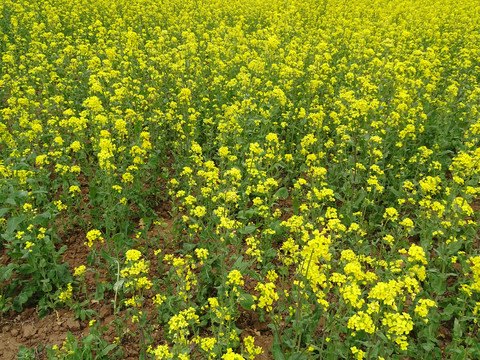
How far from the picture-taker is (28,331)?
12.2ft

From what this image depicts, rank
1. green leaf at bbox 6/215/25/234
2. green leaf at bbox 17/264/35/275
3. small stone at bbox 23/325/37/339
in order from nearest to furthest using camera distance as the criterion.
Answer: small stone at bbox 23/325/37/339, green leaf at bbox 6/215/25/234, green leaf at bbox 17/264/35/275

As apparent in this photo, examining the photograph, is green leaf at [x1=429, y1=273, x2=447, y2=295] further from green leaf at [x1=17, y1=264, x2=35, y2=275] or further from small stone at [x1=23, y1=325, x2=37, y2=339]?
green leaf at [x1=17, y1=264, x2=35, y2=275]

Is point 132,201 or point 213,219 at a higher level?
point 213,219

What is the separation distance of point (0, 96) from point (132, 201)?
4.33 m

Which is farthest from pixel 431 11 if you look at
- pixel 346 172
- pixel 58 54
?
pixel 58 54

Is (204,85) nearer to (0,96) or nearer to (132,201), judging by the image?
(132,201)

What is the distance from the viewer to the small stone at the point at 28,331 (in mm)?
3680

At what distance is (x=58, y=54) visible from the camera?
364 inches

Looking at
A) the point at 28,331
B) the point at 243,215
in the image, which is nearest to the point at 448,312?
the point at 243,215

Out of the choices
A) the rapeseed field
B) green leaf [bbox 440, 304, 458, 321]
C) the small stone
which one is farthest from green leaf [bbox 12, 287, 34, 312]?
green leaf [bbox 440, 304, 458, 321]

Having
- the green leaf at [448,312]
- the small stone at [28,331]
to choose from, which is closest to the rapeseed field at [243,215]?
the green leaf at [448,312]

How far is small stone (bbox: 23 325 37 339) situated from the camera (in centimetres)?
368

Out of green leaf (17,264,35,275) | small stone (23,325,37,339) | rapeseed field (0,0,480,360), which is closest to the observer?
rapeseed field (0,0,480,360)

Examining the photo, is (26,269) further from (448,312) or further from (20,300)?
(448,312)
